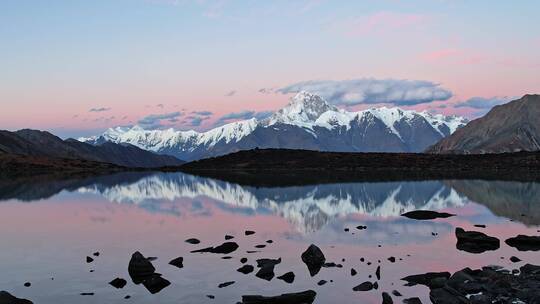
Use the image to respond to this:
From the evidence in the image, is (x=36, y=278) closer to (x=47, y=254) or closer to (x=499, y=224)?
(x=47, y=254)

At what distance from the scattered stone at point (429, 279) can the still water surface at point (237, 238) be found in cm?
84

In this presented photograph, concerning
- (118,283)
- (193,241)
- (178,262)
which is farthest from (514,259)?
(118,283)

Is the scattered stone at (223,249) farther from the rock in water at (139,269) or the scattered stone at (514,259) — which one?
the scattered stone at (514,259)

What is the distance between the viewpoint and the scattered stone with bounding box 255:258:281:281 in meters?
39.9

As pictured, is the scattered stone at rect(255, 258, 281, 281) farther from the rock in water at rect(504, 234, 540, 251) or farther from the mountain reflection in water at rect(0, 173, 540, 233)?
the rock in water at rect(504, 234, 540, 251)

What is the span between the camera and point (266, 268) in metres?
41.0

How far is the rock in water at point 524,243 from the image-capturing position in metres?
51.2

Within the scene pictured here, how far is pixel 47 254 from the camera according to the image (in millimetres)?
49250

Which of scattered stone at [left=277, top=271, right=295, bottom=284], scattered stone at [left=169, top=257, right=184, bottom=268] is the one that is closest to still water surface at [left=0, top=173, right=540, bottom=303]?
scattered stone at [left=277, top=271, right=295, bottom=284]

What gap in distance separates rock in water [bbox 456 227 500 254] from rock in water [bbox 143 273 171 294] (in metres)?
29.0

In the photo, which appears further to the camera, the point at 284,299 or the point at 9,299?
the point at 284,299

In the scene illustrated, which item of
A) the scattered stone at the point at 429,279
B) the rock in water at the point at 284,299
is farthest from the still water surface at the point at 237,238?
the rock in water at the point at 284,299

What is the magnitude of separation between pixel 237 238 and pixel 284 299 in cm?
2577

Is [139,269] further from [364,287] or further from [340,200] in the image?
[340,200]
